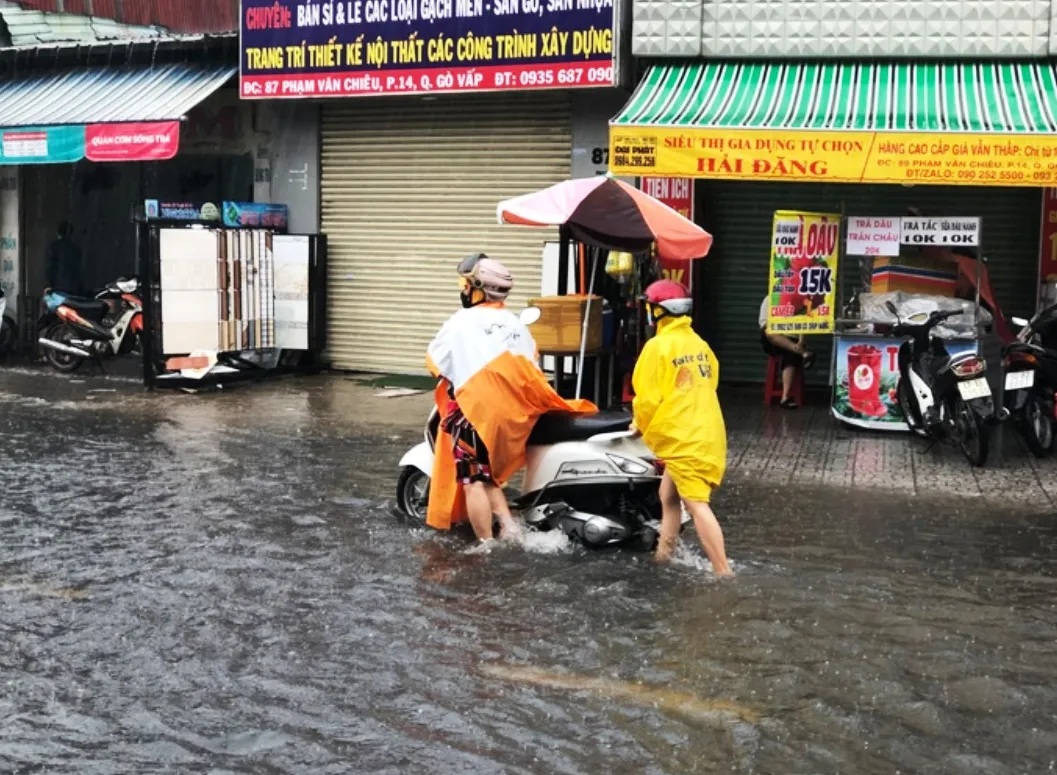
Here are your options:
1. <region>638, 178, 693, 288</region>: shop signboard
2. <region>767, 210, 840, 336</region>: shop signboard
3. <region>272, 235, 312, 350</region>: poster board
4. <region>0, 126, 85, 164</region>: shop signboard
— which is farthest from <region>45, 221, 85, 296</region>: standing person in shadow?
<region>767, 210, 840, 336</region>: shop signboard

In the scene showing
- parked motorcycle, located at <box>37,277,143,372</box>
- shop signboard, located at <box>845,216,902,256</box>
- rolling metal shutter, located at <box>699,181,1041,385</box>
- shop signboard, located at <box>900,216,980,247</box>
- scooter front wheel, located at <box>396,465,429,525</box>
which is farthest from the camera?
parked motorcycle, located at <box>37,277,143,372</box>

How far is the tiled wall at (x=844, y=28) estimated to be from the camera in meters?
13.0

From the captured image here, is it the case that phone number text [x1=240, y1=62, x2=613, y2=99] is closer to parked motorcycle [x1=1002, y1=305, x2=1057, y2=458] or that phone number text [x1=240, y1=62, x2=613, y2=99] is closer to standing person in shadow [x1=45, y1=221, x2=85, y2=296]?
standing person in shadow [x1=45, y1=221, x2=85, y2=296]

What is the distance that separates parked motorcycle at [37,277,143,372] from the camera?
631 inches

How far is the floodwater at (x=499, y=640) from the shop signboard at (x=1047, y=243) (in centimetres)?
484

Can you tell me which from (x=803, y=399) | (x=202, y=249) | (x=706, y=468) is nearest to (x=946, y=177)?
(x=803, y=399)

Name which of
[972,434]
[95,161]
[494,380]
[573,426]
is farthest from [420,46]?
[573,426]

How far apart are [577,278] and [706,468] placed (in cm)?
677

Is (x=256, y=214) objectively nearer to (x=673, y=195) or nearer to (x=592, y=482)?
(x=673, y=195)

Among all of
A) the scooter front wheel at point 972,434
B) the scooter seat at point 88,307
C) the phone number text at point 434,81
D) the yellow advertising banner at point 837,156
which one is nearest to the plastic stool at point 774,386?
the yellow advertising banner at point 837,156

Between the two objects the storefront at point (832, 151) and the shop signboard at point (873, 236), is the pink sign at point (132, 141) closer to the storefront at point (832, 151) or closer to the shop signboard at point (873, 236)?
the storefront at point (832, 151)

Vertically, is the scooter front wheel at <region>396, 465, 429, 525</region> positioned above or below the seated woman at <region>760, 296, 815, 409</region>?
below

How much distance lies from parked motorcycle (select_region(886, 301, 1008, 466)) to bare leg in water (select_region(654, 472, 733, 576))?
388 centimetres

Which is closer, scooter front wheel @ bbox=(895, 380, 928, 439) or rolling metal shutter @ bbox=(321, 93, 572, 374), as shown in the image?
scooter front wheel @ bbox=(895, 380, 928, 439)
